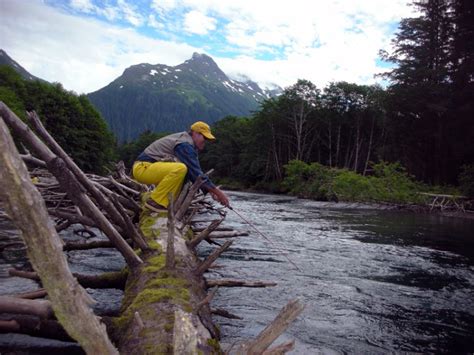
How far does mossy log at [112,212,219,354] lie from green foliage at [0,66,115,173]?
→ 1839 inches

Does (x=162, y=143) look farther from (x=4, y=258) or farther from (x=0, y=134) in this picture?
(x=0, y=134)

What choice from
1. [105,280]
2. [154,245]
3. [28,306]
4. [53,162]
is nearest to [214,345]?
[28,306]

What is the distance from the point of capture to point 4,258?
6234mm

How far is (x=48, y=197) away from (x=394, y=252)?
711cm

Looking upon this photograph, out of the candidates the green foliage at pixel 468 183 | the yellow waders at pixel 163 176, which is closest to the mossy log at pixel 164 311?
the yellow waders at pixel 163 176

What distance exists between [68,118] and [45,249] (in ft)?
172

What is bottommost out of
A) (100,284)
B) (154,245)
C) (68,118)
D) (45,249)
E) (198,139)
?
(100,284)

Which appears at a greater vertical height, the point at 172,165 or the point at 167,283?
the point at 172,165

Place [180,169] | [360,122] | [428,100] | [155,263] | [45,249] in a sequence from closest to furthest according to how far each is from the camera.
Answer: [45,249], [155,263], [180,169], [428,100], [360,122]

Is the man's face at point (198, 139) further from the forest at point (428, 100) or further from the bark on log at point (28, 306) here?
the forest at point (428, 100)

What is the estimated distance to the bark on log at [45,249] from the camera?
133 centimetres

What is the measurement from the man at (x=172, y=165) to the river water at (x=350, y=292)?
135 cm

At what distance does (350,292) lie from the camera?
17.6 feet

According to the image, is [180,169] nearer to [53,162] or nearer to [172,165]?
[172,165]
